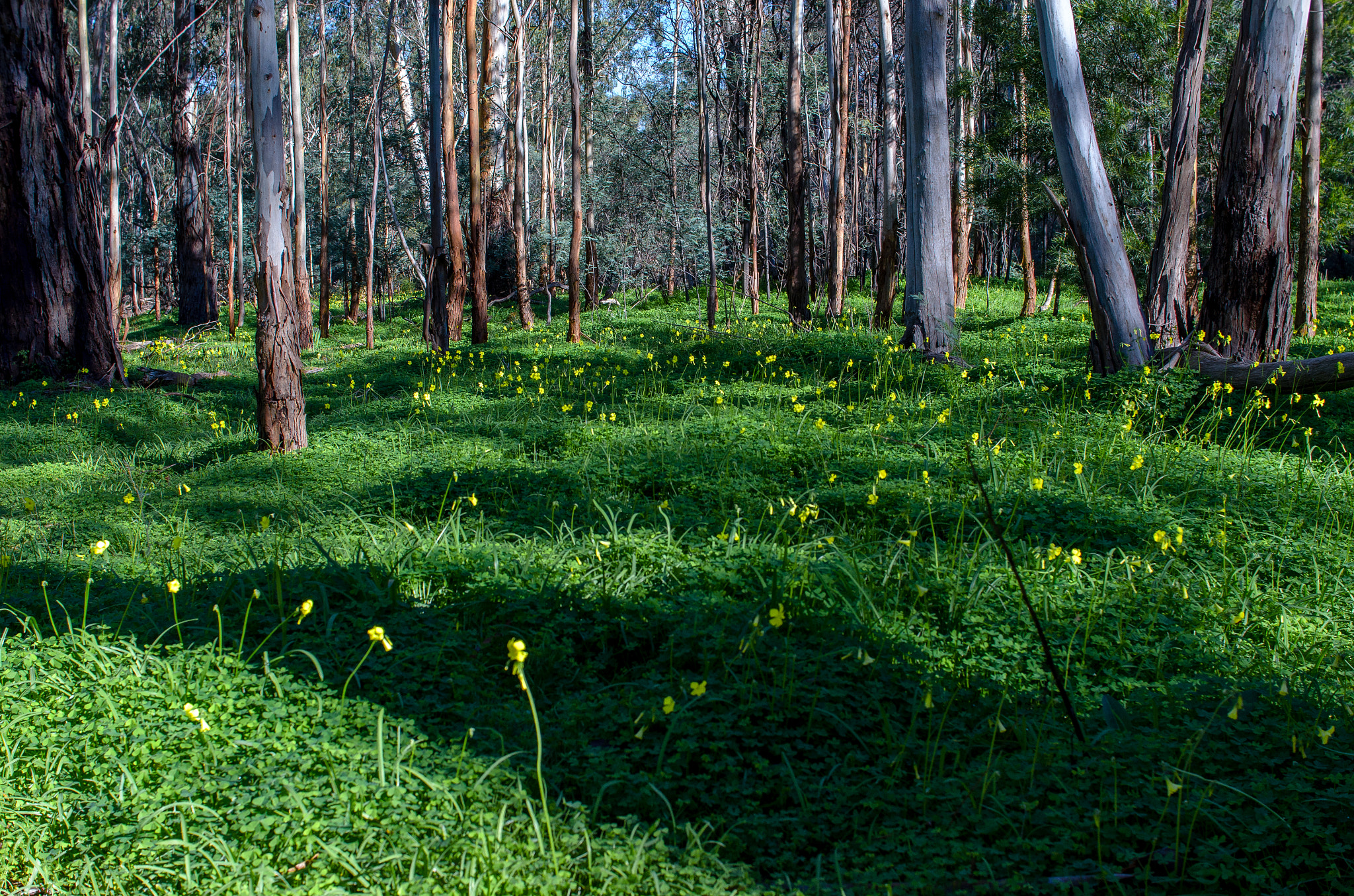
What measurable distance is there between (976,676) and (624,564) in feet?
4.91

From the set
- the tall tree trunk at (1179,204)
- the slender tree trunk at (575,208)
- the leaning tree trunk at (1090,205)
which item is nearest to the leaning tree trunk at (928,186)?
the leaning tree trunk at (1090,205)

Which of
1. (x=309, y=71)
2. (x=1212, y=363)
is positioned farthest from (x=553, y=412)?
(x=309, y=71)

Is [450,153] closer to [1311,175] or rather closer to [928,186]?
[928,186]

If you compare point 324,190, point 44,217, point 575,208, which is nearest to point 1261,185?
point 575,208

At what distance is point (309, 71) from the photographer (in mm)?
31562

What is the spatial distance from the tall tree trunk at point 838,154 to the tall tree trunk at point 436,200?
6.53m

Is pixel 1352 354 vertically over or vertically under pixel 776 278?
under

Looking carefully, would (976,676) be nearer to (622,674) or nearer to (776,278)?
(622,674)

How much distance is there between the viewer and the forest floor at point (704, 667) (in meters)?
2.16

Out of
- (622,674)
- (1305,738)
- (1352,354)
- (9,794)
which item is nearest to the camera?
(9,794)

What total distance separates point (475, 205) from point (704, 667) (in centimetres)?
1290

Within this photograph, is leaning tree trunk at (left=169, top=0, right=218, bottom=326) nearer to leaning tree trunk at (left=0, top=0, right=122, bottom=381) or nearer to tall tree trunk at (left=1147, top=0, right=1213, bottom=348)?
leaning tree trunk at (left=0, top=0, right=122, bottom=381)

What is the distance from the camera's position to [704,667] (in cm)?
297

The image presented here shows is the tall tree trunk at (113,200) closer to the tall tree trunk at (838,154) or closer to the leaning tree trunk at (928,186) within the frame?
the tall tree trunk at (838,154)
